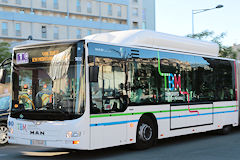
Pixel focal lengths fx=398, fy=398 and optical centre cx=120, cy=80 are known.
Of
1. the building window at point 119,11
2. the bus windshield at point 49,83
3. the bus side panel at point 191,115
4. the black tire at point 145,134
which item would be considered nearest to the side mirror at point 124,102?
the black tire at point 145,134

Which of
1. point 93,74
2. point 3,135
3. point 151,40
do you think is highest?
point 151,40

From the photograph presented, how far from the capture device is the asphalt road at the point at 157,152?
9820 millimetres

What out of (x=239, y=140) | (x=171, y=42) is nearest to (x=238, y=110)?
(x=239, y=140)

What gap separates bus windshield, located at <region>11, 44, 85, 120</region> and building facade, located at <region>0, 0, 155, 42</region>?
4654 centimetres

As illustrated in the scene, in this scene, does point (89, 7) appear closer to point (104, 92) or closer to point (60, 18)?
point (60, 18)

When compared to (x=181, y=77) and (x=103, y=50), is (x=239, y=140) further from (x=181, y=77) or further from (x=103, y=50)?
(x=103, y=50)

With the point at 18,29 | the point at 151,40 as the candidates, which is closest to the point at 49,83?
the point at 151,40

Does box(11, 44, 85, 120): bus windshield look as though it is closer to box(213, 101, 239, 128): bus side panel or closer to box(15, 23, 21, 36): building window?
box(213, 101, 239, 128): bus side panel

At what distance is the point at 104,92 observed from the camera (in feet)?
31.3

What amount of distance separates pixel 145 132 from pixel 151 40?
277 cm

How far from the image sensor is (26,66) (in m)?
9.84

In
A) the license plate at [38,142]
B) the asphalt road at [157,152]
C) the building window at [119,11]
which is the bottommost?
the asphalt road at [157,152]

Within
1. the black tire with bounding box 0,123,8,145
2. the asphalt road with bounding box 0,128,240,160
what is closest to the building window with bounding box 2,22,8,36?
the black tire with bounding box 0,123,8,145

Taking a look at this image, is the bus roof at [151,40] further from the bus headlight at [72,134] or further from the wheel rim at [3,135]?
the wheel rim at [3,135]
